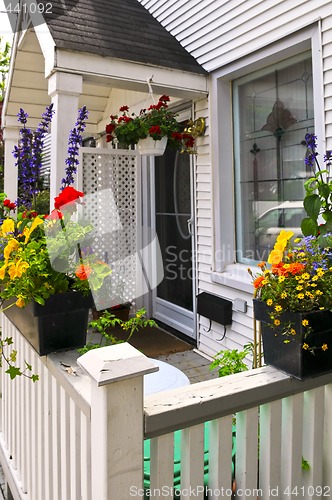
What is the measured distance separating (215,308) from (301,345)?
2566 mm

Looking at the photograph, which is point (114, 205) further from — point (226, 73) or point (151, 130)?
point (226, 73)

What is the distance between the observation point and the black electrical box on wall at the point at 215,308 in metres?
3.64

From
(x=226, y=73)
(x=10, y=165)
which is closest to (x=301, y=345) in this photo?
(x=226, y=73)

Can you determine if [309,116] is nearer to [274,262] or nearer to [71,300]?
[274,262]

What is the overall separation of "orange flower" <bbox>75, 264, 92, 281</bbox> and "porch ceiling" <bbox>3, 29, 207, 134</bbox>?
7.03 feet

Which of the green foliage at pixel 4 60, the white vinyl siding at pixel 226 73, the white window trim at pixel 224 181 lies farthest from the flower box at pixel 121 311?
the green foliage at pixel 4 60

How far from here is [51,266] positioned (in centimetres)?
139

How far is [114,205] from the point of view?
443 centimetres

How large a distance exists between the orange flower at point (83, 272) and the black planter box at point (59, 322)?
7cm

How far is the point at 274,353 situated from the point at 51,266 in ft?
2.55

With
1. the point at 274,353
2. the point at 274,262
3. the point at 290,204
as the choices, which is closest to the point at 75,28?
the point at 290,204

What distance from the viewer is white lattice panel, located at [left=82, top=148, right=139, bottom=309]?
416 cm

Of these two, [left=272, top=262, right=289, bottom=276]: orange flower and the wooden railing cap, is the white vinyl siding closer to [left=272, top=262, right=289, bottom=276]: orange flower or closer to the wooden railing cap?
[left=272, top=262, right=289, bottom=276]: orange flower

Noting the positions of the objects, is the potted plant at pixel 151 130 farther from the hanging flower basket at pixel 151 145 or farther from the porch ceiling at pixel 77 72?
the porch ceiling at pixel 77 72
